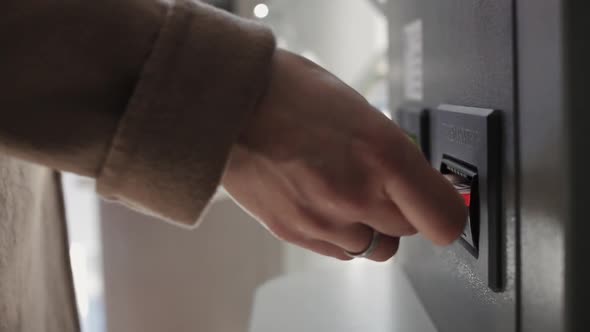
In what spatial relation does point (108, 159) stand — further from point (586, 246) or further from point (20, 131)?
point (586, 246)

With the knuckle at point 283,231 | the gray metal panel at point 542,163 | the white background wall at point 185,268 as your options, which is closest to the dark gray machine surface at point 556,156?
the gray metal panel at point 542,163

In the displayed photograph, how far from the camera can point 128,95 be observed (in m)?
0.30

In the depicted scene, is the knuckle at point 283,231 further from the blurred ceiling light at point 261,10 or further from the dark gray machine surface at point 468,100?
the blurred ceiling light at point 261,10

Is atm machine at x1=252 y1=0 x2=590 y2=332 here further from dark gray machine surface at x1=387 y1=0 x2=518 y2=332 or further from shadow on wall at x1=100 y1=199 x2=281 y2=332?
shadow on wall at x1=100 y1=199 x2=281 y2=332

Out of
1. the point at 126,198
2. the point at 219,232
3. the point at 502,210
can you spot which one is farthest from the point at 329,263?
the point at 126,198

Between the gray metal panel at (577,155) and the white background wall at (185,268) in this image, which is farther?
the white background wall at (185,268)

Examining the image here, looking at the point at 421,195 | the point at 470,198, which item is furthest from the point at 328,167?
the point at 470,198

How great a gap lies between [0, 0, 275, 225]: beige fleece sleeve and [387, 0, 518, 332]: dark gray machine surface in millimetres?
175

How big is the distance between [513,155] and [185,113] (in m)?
0.21

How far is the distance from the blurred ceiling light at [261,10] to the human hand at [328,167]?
0.93 m

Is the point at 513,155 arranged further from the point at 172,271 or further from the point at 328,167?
the point at 172,271

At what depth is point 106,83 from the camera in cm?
30

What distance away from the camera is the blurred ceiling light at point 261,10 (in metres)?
1.23

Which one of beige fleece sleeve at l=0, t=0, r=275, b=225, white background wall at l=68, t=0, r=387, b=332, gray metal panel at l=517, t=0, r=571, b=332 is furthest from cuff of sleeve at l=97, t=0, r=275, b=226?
white background wall at l=68, t=0, r=387, b=332
